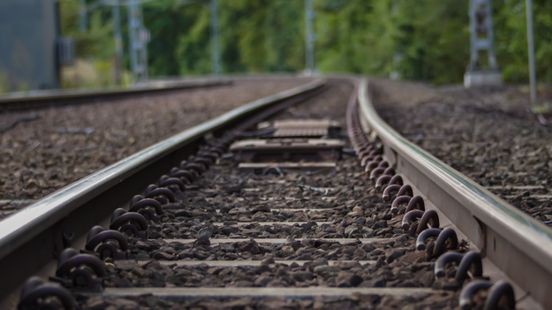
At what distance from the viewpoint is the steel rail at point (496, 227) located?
2.22 m

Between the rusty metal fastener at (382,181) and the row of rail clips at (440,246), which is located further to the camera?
the rusty metal fastener at (382,181)

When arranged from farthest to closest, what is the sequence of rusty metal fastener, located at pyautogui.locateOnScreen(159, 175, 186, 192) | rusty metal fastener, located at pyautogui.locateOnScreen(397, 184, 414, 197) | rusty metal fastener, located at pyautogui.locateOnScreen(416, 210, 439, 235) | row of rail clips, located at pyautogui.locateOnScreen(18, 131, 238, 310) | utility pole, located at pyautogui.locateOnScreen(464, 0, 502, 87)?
utility pole, located at pyautogui.locateOnScreen(464, 0, 502, 87)
rusty metal fastener, located at pyautogui.locateOnScreen(159, 175, 186, 192)
rusty metal fastener, located at pyautogui.locateOnScreen(397, 184, 414, 197)
rusty metal fastener, located at pyautogui.locateOnScreen(416, 210, 439, 235)
row of rail clips, located at pyautogui.locateOnScreen(18, 131, 238, 310)

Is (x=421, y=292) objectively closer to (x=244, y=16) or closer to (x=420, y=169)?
(x=420, y=169)

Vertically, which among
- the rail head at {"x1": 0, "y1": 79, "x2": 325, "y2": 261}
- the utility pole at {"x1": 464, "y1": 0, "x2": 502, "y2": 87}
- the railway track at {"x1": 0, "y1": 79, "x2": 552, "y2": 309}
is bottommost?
the railway track at {"x1": 0, "y1": 79, "x2": 552, "y2": 309}

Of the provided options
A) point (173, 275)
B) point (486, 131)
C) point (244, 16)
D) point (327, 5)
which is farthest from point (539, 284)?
point (244, 16)

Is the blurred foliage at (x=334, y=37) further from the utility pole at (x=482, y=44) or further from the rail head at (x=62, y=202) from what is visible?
the rail head at (x=62, y=202)

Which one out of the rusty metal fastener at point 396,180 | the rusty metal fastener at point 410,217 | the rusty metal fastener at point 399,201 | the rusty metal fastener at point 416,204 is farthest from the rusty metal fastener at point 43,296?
the rusty metal fastener at point 396,180

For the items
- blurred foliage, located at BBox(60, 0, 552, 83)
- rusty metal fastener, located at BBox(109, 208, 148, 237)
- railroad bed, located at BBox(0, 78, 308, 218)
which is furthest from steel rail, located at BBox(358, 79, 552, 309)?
blurred foliage, located at BBox(60, 0, 552, 83)

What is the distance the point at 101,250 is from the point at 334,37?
60676 mm

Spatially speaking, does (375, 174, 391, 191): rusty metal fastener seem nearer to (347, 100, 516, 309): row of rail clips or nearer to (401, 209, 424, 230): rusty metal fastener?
(347, 100, 516, 309): row of rail clips

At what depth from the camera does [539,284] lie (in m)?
2.25

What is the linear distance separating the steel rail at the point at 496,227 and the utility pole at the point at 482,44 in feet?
58.6

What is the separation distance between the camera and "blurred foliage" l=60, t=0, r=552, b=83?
28.3 metres

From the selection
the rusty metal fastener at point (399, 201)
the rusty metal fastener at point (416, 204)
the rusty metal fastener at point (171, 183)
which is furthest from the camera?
the rusty metal fastener at point (171, 183)
